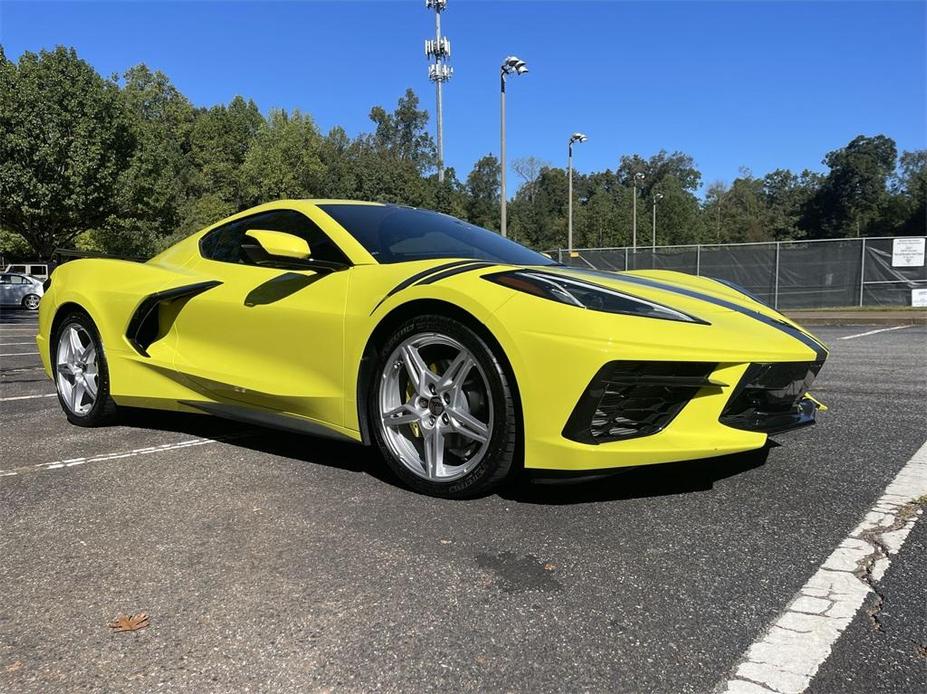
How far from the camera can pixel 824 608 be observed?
5.98 ft

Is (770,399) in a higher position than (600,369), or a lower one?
lower

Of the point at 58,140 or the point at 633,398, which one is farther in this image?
the point at 58,140

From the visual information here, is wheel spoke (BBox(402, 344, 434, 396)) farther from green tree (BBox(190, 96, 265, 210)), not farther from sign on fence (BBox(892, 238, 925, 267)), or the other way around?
green tree (BBox(190, 96, 265, 210))

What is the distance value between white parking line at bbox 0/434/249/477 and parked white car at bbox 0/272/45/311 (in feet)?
81.9

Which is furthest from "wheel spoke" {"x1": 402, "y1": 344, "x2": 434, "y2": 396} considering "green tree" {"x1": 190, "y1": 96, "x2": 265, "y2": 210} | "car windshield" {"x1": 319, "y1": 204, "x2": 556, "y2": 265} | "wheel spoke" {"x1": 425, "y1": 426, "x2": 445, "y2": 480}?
"green tree" {"x1": 190, "y1": 96, "x2": 265, "y2": 210}

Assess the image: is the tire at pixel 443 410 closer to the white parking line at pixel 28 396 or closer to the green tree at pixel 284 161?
the white parking line at pixel 28 396

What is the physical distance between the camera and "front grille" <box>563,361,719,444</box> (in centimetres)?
235

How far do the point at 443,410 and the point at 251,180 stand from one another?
42762 millimetres

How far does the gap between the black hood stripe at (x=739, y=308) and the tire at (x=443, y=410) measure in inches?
33.0

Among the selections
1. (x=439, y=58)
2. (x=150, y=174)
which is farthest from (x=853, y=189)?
(x=150, y=174)

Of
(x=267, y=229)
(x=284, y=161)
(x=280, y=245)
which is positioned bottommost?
(x=280, y=245)

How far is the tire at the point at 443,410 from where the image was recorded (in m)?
2.54

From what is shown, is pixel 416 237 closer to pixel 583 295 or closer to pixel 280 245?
pixel 280 245

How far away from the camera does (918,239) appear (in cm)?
1641
